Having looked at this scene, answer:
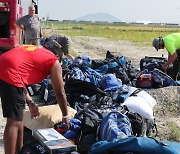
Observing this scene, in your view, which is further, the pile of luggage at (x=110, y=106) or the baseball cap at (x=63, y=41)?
the baseball cap at (x=63, y=41)

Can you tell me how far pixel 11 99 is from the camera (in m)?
4.19

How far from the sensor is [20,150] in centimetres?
438

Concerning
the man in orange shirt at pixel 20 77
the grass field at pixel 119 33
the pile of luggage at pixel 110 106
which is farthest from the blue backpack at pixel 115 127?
the grass field at pixel 119 33

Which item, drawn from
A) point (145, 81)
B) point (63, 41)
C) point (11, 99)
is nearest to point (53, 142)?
point (11, 99)

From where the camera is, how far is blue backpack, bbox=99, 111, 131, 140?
4484 mm

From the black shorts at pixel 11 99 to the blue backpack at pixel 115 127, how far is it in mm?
959

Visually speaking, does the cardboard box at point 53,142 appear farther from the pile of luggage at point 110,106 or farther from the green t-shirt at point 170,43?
the green t-shirt at point 170,43

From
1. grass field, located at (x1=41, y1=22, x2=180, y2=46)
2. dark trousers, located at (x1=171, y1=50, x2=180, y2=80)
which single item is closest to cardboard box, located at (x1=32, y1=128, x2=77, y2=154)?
→ dark trousers, located at (x1=171, y1=50, x2=180, y2=80)

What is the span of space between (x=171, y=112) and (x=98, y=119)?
9.42 ft

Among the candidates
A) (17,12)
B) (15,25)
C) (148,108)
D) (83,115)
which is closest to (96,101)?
(148,108)

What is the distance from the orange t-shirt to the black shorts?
0.06 meters

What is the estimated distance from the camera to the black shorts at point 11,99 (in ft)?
13.7

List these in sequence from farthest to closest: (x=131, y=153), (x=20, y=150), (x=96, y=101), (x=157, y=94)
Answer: (x=157, y=94) < (x=96, y=101) < (x=20, y=150) < (x=131, y=153)

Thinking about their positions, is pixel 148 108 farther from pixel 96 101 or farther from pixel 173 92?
pixel 173 92
